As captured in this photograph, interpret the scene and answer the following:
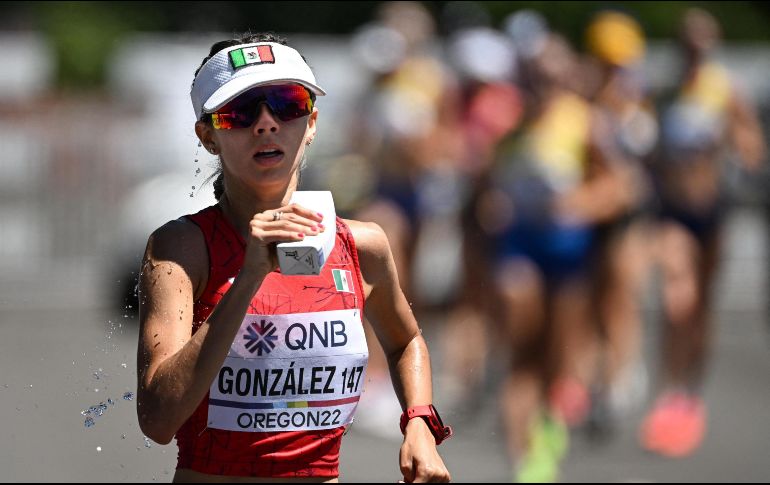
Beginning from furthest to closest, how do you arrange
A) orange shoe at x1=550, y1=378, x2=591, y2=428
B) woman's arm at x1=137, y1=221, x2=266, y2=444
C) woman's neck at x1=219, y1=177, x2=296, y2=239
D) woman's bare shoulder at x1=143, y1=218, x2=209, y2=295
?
orange shoe at x1=550, y1=378, x2=591, y2=428
woman's neck at x1=219, y1=177, x2=296, y2=239
woman's bare shoulder at x1=143, y1=218, x2=209, y2=295
woman's arm at x1=137, y1=221, x2=266, y2=444

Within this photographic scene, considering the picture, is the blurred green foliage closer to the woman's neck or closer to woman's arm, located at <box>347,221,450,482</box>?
woman's arm, located at <box>347,221,450,482</box>

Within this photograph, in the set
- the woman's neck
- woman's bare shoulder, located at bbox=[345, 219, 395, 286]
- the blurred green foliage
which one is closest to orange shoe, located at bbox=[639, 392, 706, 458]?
woman's bare shoulder, located at bbox=[345, 219, 395, 286]

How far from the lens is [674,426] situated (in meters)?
8.84

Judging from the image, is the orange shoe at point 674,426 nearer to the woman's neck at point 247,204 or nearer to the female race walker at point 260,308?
the female race walker at point 260,308

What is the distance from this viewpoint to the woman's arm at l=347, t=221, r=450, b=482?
338 cm

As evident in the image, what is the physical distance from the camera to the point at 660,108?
389 inches

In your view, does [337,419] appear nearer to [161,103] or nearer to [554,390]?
[554,390]

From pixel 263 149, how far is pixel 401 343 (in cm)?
72

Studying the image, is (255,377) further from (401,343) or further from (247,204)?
(401,343)

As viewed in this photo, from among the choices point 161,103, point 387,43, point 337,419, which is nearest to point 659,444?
point 387,43

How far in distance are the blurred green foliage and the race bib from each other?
67.3 ft

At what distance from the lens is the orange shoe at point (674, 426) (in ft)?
27.8

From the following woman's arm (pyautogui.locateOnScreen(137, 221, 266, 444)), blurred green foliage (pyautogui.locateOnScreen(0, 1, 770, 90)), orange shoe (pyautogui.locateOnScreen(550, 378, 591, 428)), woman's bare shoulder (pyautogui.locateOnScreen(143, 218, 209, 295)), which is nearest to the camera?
woman's arm (pyautogui.locateOnScreen(137, 221, 266, 444))

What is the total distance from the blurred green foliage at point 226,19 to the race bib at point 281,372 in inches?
808
